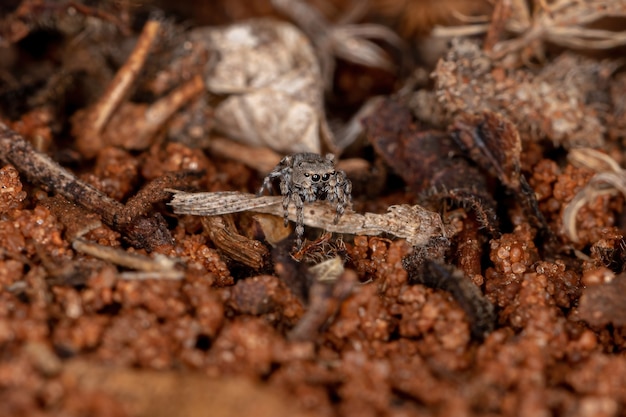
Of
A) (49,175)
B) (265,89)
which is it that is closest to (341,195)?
(265,89)

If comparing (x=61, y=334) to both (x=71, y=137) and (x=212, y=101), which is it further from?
(x=212, y=101)

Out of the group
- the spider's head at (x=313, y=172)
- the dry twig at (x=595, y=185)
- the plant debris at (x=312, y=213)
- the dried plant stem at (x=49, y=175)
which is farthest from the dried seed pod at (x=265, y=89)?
the dry twig at (x=595, y=185)

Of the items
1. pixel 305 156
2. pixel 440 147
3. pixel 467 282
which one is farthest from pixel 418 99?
pixel 467 282

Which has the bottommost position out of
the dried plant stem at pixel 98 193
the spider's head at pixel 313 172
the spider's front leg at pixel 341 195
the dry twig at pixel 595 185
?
the dried plant stem at pixel 98 193

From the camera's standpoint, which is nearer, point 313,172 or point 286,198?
point 286,198

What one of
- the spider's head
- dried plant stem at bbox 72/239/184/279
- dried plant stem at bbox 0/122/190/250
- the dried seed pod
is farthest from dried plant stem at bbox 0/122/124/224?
the dried seed pod

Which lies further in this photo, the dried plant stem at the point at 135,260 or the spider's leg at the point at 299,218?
the spider's leg at the point at 299,218

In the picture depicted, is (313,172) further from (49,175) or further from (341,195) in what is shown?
(49,175)

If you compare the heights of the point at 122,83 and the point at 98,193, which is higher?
the point at 122,83

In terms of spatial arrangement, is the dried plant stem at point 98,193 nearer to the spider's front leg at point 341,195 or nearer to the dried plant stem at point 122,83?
the dried plant stem at point 122,83

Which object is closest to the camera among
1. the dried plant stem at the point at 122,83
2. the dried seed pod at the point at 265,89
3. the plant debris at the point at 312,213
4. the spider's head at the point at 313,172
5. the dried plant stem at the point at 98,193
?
the plant debris at the point at 312,213
